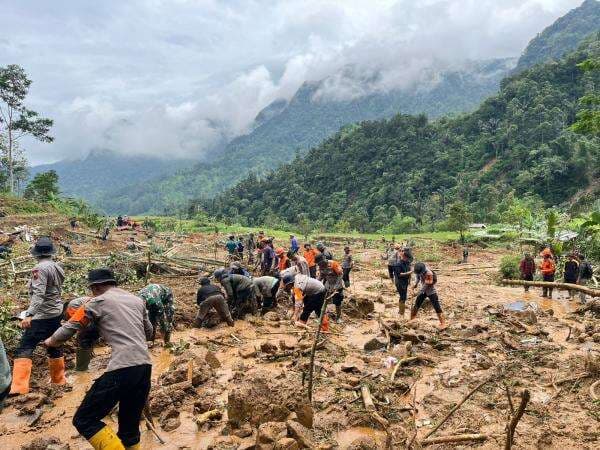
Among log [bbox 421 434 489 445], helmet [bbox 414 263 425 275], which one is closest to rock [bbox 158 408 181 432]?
log [bbox 421 434 489 445]

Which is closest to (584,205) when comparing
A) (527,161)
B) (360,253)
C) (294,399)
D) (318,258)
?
(527,161)

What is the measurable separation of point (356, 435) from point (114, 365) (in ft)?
8.76

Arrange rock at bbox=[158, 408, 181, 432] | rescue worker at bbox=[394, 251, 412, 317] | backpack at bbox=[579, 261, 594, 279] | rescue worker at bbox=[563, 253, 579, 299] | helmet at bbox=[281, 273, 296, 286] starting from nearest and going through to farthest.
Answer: rock at bbox=[158, 408, 181, 432]
helmet at bbox=[281, 273, 296, 286]
rescue worker at bbox=[394, 251, 412, 317]
rescue worker at bbox=[563, 253, 579, 299]
backpack at bbox=[579, 261, 594, 279]

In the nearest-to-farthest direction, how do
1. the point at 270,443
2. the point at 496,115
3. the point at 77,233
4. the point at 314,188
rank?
the point at 270,443
the point at 77,233
the point at 496,115
the point at 314,188

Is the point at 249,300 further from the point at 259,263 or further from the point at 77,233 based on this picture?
the point at 77,233

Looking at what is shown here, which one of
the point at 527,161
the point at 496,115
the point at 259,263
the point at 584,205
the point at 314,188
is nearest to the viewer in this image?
the point at 259,263

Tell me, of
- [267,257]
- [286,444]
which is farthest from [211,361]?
[267,257]

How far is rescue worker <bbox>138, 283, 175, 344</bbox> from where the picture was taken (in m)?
7.52

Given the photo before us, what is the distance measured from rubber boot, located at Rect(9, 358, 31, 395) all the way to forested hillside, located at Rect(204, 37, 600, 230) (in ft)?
142

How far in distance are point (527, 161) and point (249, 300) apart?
5275 cm

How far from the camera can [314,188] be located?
71.1m

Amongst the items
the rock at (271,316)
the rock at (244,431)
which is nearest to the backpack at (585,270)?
the rock at (271,316)

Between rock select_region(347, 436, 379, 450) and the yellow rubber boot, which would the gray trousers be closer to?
rock select_region(347, 436, 379, 450)

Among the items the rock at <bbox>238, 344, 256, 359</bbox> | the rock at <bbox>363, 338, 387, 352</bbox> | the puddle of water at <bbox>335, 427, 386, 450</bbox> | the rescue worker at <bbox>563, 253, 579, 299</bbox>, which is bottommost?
the puddle of water at <bbox>335, 427, 386, 450</bbox>
